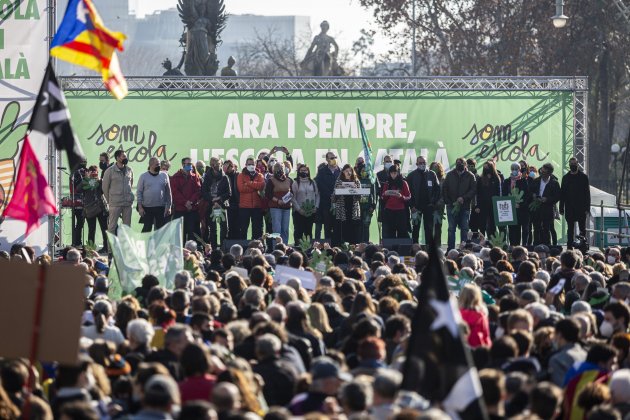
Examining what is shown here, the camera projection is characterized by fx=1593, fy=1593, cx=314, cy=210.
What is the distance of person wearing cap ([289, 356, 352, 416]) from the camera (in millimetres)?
9859

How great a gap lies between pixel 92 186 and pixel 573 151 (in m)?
9.75

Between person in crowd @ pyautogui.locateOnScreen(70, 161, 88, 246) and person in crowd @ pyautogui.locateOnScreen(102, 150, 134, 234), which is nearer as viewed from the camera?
person in crowd @ pyautogui.locateOnScreen(102, 150, 134, 234)

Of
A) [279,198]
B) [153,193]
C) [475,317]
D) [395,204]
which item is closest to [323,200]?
[279,198]

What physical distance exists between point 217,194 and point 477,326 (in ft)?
43.7

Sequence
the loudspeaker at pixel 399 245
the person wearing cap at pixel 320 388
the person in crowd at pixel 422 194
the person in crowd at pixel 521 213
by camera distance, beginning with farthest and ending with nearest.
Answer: the person in crowd at pixel 521 213 → the person in crowd at pixel 422 194 → the loudspeaker at pixel 399 245 → the person wearing cap at pixel 320 388

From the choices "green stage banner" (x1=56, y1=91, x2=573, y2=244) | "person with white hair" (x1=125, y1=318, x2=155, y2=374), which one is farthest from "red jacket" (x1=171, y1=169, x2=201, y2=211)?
"person with white hair" (x1=125, y1=318, x2=155, y2=374)

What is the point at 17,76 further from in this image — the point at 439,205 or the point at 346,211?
the point at 439,205

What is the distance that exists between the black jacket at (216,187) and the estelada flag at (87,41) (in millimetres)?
10008

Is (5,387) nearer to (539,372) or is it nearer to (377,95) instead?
(539,372)

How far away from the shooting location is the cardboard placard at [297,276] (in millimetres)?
16312

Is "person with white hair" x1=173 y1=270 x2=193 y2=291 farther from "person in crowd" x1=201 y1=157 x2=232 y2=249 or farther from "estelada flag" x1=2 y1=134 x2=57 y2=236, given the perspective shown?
"person in crowd" x1=201 y1=157 x2=232 y2=249

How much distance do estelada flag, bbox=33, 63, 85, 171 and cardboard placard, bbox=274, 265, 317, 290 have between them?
2.72 m

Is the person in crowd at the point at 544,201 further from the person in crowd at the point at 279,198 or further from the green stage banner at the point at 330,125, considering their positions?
the person in crowd at the point at 279,198

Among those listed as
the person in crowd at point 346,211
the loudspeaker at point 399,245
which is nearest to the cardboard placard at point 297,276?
the loudspeaker at point 399,245
